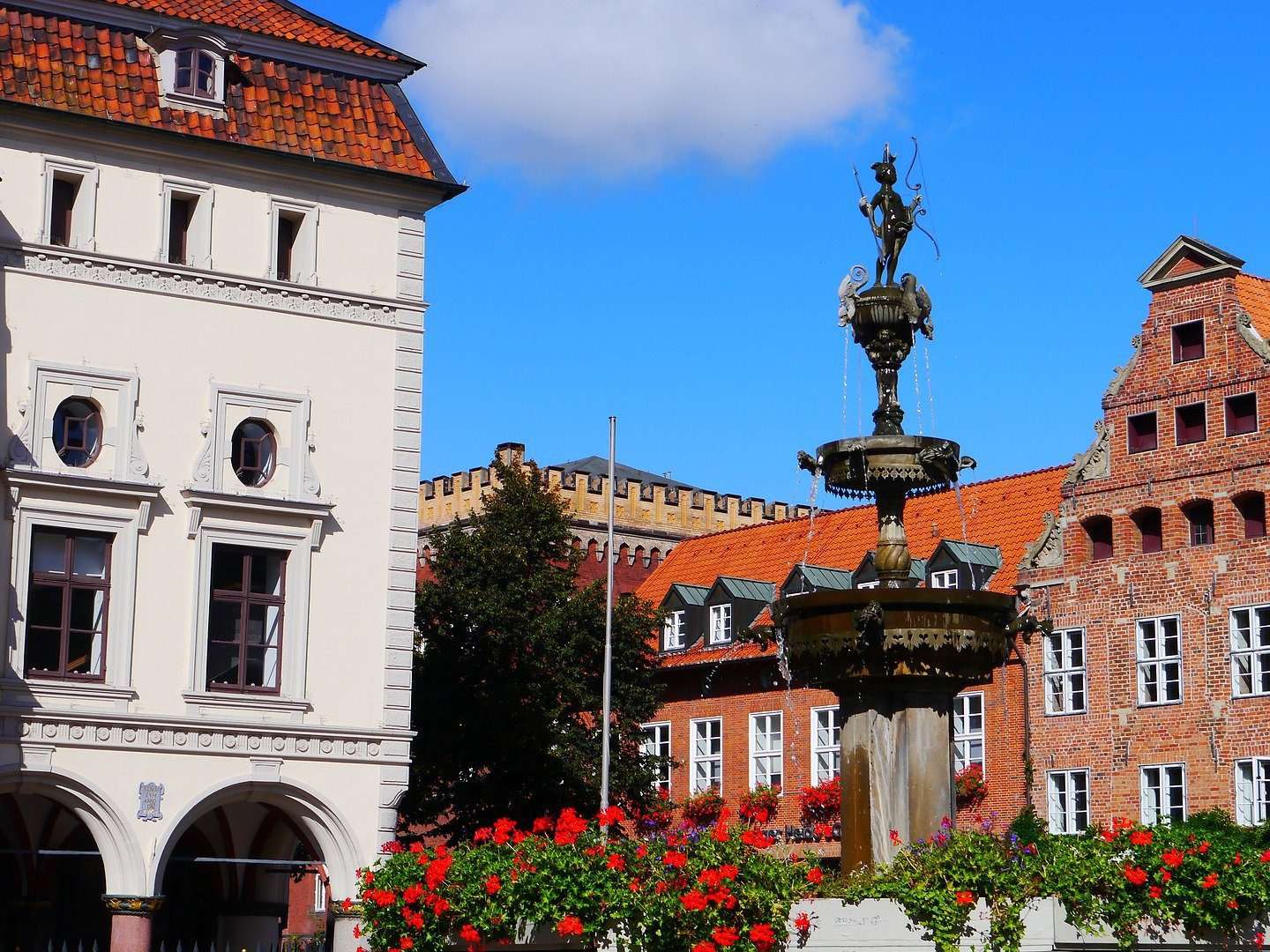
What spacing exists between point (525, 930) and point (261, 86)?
15089 millimetres

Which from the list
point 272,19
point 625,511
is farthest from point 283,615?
point 625,511

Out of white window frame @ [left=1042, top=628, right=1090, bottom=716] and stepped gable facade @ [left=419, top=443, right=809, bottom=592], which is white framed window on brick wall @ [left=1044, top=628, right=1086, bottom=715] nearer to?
white window frame @ [left=1042, top=628, right=1090, bottom=716]

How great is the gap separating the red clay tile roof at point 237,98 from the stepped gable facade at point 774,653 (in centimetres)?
1710

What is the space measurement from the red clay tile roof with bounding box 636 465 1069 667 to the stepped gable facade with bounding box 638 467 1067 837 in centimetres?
5

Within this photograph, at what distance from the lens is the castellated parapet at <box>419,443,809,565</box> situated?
71.9 metres

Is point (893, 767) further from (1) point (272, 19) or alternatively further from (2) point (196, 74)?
(1) point (272, 19)

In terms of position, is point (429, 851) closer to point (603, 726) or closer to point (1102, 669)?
point (603, 726)

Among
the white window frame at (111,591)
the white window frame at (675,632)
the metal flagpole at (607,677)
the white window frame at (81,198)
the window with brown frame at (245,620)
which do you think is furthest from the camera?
the white window frame at (675,632)

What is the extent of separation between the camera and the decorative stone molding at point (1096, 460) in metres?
46.4

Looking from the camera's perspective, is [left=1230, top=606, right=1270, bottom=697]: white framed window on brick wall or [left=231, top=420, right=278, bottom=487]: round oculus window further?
[left=1230, top=606, right=1270, bottom=697]: white framed window on brick wall

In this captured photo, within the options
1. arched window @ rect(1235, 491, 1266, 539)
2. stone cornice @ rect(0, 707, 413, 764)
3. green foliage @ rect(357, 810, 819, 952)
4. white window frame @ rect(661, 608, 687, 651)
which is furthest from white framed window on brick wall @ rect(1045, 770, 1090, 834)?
green foliage @ rect(357, 810, 819, 952)

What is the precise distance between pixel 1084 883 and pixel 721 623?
3560 cm

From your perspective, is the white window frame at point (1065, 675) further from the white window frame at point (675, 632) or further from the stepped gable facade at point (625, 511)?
the stepped gable facade at point (625, 511)

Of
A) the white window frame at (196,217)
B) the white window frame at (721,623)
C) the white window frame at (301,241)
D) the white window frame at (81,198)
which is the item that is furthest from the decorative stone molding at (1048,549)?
the white window frame at (81,198)
